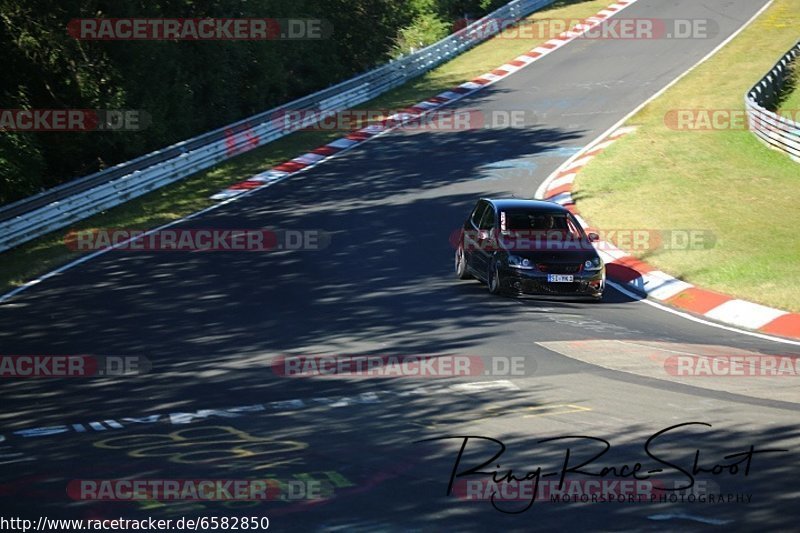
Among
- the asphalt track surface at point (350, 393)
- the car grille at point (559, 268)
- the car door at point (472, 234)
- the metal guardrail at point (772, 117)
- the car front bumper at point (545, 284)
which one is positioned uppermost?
the metal guardrail at point (772, 117)

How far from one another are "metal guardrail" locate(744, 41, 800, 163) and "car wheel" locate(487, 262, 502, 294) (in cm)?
1353

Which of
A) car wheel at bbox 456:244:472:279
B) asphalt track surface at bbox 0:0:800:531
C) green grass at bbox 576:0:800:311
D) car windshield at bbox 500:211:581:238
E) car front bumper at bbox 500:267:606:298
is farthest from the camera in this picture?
green grass at bbox 576:0:800:311

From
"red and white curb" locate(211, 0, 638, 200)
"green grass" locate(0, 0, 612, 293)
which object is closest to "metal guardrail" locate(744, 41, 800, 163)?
"red and white curb" locate(211, 0, 638, 200)

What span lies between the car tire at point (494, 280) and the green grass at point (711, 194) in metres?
3.63

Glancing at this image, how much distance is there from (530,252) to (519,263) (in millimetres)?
315

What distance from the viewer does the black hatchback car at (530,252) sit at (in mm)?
17438

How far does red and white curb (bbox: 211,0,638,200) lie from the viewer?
91.4 feet

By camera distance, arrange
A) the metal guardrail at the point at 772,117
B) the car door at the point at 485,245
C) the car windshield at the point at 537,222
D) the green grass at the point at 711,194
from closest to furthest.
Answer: the car door at the point at 485,245 → the car windshield at the point at 537,222 → the green grass at the point at 711,194 → the metal guardrail at the point at 772,117

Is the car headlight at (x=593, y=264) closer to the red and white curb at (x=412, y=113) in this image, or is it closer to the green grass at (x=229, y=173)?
the green grass at (x=229, y=173)

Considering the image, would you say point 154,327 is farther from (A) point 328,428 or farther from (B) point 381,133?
(B) point 381,133

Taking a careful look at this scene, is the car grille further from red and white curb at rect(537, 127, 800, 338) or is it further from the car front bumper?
red and white curb at rect(537, 127, 800, 338)

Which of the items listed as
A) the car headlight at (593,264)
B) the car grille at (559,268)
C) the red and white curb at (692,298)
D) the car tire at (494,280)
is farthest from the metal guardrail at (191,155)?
the car headlight at (593,264)

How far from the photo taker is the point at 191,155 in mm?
28672

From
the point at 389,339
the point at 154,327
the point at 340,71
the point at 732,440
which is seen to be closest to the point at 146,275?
the point at 154,327
